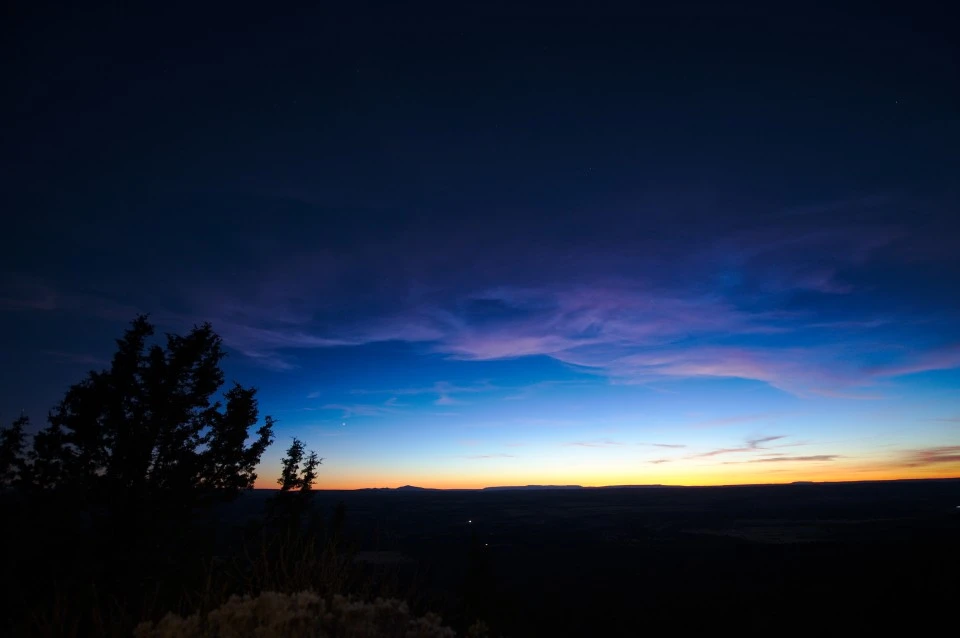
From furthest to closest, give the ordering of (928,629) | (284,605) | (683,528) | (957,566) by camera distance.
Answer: (683,528)
(957,566)
(928,629)
(284,605)

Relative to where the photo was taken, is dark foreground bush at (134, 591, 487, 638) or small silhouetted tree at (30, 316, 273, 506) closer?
dark foreground bush at (134, 591, 487, 638)

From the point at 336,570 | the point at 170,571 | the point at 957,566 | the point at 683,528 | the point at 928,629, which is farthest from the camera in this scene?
the point at 683,528

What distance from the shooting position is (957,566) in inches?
2463

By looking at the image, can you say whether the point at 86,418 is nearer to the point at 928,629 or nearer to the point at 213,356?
the point at 213,356

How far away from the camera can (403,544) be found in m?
100

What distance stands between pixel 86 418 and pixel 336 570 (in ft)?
39.5

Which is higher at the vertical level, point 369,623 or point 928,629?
point 369,623

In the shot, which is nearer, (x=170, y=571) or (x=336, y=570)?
(x=336, y=570)

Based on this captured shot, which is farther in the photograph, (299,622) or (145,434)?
(145,434)

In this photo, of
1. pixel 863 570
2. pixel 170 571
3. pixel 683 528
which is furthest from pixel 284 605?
pixel 683 528

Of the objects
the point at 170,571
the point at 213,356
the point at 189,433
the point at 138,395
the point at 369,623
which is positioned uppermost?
the point at 213,356

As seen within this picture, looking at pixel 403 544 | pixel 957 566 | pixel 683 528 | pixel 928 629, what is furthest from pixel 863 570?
pixel 403 544

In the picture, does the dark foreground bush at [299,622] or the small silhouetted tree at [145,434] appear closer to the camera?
the dark foreground bush at [299,622]

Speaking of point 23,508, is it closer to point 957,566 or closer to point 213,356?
point 213,356
